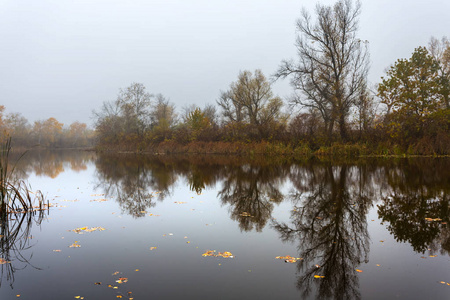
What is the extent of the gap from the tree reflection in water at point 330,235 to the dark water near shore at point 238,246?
0.02 metres

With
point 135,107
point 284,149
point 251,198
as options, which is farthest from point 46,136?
point 251,198

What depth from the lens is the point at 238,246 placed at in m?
5.07

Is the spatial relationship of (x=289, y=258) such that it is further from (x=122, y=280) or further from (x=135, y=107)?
(x=135, y=107)

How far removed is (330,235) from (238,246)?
5.69 feet

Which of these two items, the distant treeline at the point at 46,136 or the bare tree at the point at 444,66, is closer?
the bare tree at the point at 444,66

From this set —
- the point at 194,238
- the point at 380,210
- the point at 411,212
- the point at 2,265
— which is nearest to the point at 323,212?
the point at 380,210

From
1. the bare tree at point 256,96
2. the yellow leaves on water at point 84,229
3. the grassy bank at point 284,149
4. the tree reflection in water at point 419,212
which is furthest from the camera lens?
the bare tree at point 256,96

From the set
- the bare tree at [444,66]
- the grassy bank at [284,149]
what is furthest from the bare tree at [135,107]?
the bare tree at [444,66]

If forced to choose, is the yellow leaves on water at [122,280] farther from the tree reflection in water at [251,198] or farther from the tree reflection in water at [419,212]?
the tree reflection in water at [419,212]

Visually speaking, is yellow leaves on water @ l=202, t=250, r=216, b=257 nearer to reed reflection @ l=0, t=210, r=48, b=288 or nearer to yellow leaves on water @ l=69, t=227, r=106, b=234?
reed reflection @ l=0, t=210, r=48, b=288

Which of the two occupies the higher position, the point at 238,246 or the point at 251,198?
the point at 251,198

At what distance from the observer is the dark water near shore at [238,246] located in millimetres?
3602

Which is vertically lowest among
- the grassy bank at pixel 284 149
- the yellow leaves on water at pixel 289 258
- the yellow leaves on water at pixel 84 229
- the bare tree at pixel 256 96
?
the yellow leaves on water at pixel 84 229

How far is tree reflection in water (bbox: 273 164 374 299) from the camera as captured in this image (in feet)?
12.3
